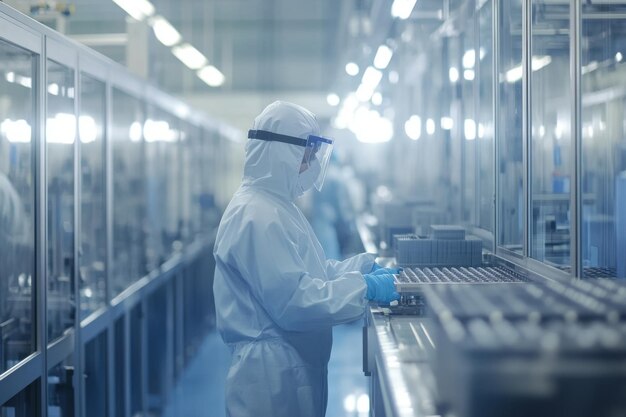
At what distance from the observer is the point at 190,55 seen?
5637 mm

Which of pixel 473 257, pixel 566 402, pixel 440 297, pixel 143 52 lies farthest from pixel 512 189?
pixel 143 52

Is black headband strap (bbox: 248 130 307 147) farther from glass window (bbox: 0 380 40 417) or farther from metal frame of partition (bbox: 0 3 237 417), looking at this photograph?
glass window (bbox: 0 380 40 417)

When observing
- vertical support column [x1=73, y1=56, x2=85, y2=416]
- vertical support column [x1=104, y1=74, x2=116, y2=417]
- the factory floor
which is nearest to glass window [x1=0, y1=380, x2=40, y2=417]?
vertical support column [x1=73, y1=56, x2=85, y2=416]

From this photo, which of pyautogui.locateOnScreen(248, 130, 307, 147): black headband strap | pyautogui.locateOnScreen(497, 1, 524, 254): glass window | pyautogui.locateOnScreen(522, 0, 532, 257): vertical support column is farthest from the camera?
pyautogui.locateOnScreen(497, 1, 524, 254): glass window

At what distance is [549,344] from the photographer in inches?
34.6

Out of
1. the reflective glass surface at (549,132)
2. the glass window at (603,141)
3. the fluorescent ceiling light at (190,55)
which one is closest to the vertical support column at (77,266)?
the reflective glass surface at (549,132)

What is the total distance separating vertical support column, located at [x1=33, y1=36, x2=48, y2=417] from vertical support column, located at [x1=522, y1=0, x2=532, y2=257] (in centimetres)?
164

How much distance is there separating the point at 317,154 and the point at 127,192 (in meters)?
1.73

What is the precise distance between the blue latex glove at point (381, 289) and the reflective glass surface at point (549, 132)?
52cm

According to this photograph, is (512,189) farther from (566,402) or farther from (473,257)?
(566,402)

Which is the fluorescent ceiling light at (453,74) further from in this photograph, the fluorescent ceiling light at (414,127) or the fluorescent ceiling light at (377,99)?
the fluorescent ceiling light at (377,99)

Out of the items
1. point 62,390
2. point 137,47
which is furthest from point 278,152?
point 137,47

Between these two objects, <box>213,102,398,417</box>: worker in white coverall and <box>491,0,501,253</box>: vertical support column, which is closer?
<box>213,102,398,417</box>: worker in white coverall

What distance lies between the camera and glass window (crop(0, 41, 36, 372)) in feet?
7.22
